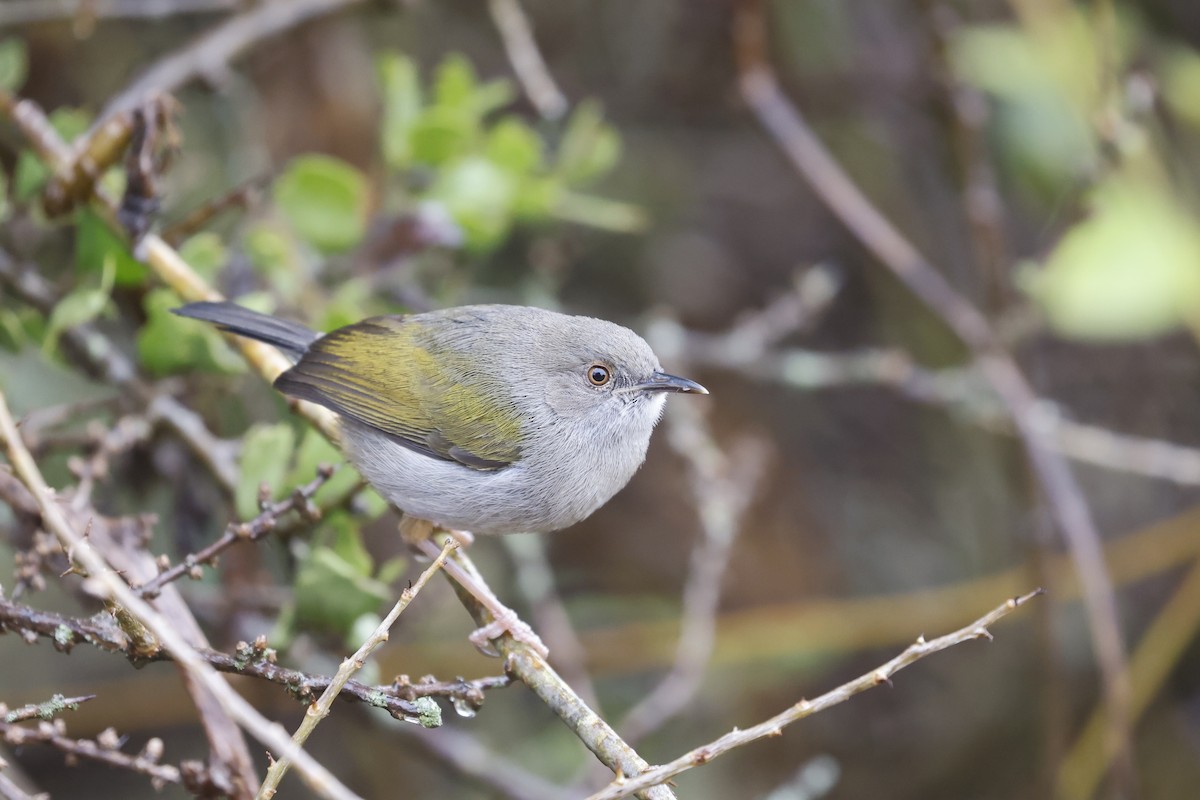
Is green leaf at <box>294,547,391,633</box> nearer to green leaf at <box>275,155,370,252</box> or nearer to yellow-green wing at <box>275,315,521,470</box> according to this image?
yellow-green wing at <box>275,315,521,470</box>

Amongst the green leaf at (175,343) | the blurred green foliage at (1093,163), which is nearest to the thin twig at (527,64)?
the green leaf at (175,343)

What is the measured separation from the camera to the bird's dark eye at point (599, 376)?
366cm

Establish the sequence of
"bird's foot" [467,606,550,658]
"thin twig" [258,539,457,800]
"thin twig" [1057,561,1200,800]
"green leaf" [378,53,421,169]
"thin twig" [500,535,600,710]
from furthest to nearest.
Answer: "thin twig" [1057,561,1200,800], "thin twig" [500,535,600,710], "green leaf" [378,53,421,169], "bird's foot" [467,606,550,658], "thin twig" [258,539,457,800]

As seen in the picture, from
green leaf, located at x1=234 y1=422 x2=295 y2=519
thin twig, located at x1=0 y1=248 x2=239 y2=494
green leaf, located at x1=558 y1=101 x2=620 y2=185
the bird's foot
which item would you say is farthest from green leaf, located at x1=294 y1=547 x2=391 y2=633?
green leaf, located at x1=558 y1=101 x2=620 y2=185

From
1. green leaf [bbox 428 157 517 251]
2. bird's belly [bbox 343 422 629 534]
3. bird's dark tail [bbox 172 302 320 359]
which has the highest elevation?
green leaf [bbox 428 157 517 251]

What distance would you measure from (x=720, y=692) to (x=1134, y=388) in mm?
2805

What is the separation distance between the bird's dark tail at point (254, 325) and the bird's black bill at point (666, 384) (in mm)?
1046

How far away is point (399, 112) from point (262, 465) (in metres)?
1.72

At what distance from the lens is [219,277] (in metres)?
3.97

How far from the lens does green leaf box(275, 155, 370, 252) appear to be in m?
4.07

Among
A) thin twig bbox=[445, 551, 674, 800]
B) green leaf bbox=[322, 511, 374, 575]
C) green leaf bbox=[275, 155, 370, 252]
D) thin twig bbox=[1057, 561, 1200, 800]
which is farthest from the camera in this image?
thin twig bbox=[1057, 561, 1200, 800]

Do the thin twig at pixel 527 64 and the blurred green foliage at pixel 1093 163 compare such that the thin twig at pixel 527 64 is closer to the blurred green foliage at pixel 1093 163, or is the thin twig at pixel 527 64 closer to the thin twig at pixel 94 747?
the blurred green foliage at pixel 1093 163

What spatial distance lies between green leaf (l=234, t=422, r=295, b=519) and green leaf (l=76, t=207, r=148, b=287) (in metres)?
0.79

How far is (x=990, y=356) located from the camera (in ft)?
15.5
